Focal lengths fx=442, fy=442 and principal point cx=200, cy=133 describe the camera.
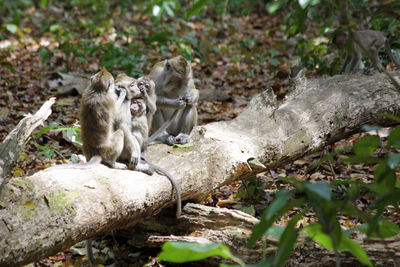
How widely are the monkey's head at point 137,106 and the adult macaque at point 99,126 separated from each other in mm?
403

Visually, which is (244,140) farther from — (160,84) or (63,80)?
(63,80)

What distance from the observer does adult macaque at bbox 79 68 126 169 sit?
4461mm

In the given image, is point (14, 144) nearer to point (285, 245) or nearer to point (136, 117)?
point (136, 117)

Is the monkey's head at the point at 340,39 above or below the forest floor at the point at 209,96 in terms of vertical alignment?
above

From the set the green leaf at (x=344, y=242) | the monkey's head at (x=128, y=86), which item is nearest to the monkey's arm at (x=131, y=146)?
the monkey's head at (x=128, y=86)

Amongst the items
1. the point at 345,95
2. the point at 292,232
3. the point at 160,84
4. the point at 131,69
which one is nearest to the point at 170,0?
the point at 131,69

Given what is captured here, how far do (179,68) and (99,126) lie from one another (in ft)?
5.71

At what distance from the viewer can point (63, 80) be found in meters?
9.49

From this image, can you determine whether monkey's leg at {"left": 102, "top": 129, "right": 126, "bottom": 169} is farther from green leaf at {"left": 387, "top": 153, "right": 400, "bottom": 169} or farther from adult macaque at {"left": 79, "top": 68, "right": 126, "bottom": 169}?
green leaf at {"left": 387, "top": 153, "right": 400, "bottom": 169}

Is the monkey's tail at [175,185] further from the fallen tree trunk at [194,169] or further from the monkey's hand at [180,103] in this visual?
the monkey's hand at [180,103]

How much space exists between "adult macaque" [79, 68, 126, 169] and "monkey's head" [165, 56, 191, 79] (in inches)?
57.0

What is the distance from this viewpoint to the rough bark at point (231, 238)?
3523mm

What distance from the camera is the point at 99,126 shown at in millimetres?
4500

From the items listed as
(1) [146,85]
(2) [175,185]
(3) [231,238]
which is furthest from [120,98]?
(3) [231,238]
